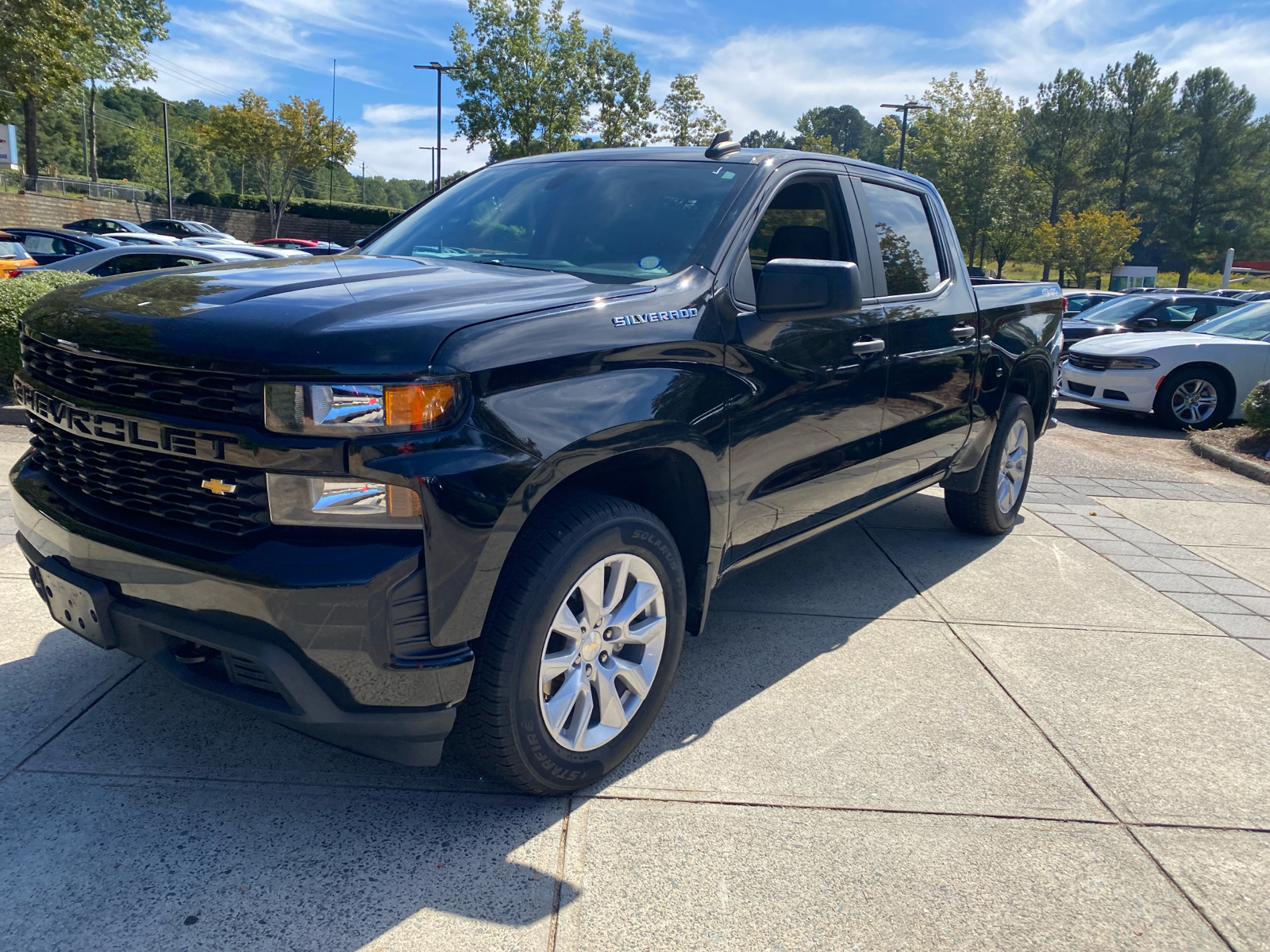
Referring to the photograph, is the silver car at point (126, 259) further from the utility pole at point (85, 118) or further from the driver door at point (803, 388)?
the utility pole at point (85, 118)

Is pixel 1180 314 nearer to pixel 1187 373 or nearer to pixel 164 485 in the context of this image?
pixel 1187 373

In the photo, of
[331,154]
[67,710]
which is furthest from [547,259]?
[331,154]

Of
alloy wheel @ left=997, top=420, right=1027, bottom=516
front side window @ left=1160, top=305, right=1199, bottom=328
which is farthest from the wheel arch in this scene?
front side window @ left=1160, top=305, right=1199, bottom=328

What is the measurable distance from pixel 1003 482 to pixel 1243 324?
8066 millimetres

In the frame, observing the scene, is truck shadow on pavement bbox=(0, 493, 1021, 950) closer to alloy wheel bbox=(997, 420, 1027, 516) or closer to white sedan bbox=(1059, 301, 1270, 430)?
alloy wheel bbox=(997, 420, 1027, 516)

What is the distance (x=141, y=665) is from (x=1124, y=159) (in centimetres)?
7496

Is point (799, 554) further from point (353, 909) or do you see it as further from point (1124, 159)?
point (1124, 159)

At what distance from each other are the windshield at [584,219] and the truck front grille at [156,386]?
1.32m

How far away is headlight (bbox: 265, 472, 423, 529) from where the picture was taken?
2211mm

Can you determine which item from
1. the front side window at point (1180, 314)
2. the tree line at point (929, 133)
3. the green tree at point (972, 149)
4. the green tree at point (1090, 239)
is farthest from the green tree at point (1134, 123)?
the front side window at point (1180, 314)

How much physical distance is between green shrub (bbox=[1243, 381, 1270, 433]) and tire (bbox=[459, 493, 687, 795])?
8.30m

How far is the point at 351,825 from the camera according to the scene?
270cm

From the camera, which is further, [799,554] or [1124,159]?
[1124,159]

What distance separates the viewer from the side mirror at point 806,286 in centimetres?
308
